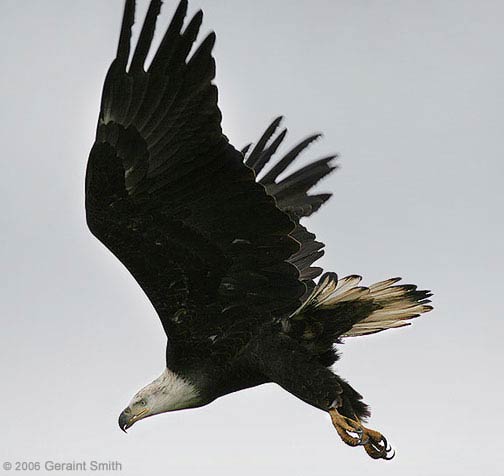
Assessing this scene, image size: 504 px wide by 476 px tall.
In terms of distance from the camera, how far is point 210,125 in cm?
815

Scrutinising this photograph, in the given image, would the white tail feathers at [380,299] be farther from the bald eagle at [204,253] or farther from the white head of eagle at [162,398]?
the white head of eagle at [162,398]

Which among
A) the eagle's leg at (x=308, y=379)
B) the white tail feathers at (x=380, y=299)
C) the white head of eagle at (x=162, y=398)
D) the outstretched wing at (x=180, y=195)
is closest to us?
the outstretched wing at (x=180, y=195)

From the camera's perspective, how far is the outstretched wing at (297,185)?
10.5m

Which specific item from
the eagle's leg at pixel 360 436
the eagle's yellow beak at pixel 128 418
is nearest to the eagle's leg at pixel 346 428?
the eagle's leg at pixel 360 436

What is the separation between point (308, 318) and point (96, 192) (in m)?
2.21

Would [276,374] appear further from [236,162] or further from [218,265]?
[236,162]

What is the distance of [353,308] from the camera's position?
32.1 ft

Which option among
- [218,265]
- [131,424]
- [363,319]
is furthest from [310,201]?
[131,424]

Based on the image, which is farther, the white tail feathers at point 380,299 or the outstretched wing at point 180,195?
Answer: the white tail feathers at point 380,299

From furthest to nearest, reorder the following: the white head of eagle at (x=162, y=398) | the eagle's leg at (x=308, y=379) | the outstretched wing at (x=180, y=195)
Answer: the white head of eagle at (x=162, y=398), the eagle's leg at (x=308, y=379), the outstretched wing at (x=180, y=195)

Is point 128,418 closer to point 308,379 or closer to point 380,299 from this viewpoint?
point 308,379

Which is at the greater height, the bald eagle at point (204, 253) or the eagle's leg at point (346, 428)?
the bald eagle at point (204, 253)

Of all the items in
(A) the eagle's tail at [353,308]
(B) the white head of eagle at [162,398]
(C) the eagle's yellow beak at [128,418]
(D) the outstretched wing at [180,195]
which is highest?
(D) the outstretched wing at [180,195]

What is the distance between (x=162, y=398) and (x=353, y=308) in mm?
1815
